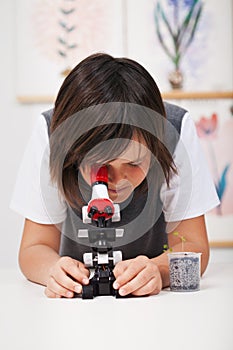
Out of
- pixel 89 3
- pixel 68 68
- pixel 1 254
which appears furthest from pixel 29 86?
pixel 1 254

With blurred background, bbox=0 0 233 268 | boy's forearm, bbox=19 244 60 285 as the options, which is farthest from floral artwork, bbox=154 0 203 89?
boy's forearm, bbox=19 244 60 285

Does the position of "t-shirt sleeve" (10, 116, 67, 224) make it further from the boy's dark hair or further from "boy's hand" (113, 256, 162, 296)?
"boy's hand" (113, 256, 162, 296)

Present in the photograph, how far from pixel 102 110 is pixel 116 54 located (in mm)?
1989

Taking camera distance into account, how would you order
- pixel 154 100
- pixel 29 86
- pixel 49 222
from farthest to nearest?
pixel 29 86 < pixel 49 222 < pixel 154 100

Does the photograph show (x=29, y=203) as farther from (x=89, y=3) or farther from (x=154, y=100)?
(x=89, y=3)

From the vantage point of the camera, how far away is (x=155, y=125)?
4.61 feet

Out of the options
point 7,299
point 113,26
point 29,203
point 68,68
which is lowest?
point 7,299

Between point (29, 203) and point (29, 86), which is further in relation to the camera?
point (29, 86)

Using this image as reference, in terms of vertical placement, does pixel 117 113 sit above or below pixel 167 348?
above

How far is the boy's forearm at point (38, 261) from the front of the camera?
1.53 m

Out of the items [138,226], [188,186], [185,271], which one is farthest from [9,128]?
[185,271]

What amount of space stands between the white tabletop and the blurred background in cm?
187

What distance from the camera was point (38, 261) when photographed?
5.16 feet

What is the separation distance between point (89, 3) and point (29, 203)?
1866mm
